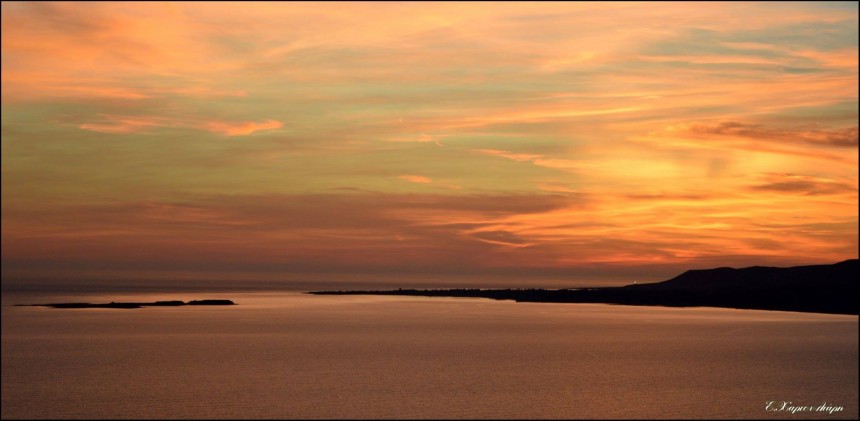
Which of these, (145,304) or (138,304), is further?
(145,304)

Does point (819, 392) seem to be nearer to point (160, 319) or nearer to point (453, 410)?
point (453, 410)

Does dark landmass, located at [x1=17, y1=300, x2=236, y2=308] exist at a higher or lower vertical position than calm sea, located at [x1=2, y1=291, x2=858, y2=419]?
higher

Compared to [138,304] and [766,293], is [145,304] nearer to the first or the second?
[138,304]

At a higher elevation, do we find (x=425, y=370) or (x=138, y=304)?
(x=138, y=304)

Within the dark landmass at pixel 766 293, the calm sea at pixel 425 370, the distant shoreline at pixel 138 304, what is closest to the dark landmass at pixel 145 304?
the distant shoreline at pixel 138 304

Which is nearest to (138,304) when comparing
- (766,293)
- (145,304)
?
(145,304)

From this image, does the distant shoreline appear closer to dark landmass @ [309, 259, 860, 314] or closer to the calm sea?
the calm sea

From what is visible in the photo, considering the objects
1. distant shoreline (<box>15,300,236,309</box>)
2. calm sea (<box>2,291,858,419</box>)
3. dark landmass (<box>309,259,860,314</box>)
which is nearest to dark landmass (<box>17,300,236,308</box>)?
distant shoreline (<box>15,300,236,309</box>)

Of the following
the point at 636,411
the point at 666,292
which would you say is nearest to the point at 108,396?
the point at 636,411
